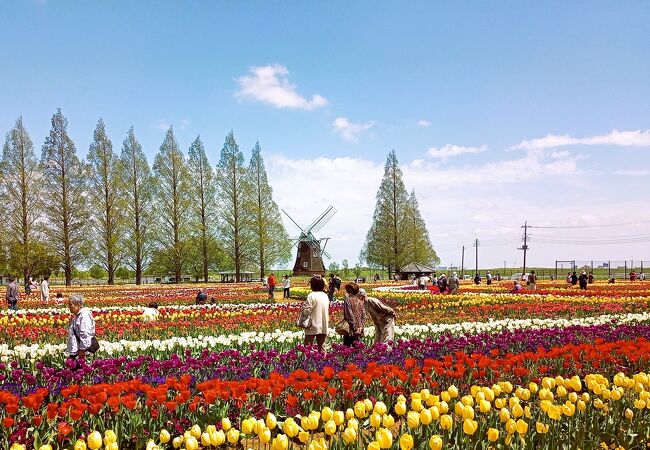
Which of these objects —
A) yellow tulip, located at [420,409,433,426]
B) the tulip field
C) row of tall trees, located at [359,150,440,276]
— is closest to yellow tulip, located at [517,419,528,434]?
the tulip field

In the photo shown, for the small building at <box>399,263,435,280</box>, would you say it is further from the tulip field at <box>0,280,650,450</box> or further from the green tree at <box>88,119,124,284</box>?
the tulip field at <box>0,280,650,450</box>

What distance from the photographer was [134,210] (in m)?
50.9

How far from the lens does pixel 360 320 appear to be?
9664 mm

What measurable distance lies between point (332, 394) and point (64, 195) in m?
46.1

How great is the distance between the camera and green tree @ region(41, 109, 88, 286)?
46.0 m

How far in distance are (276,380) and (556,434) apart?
2.37 m

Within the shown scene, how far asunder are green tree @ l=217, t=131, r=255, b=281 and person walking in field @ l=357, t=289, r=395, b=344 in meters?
46.2

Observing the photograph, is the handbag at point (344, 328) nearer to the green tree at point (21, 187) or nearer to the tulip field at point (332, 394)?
the tulip field at point (332, 394)

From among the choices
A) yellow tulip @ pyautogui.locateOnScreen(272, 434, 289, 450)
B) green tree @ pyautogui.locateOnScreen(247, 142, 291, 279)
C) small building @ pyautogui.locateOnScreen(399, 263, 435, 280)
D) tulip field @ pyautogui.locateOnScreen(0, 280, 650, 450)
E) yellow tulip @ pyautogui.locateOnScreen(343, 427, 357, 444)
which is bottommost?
small building @ pyautogui.locateOnScreen(399, 263, 435, 280)

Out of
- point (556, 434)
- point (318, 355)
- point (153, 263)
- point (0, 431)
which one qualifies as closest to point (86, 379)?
point (0, 431)

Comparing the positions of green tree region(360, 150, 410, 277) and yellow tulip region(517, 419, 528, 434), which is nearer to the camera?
yellow tulip region(517, 419, 528, 434)

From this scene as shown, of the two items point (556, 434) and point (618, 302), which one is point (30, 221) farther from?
point (556, 434)

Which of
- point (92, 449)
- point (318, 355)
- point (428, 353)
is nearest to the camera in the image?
point (92, 449)

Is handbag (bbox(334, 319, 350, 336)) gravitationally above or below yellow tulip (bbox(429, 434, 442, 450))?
below
